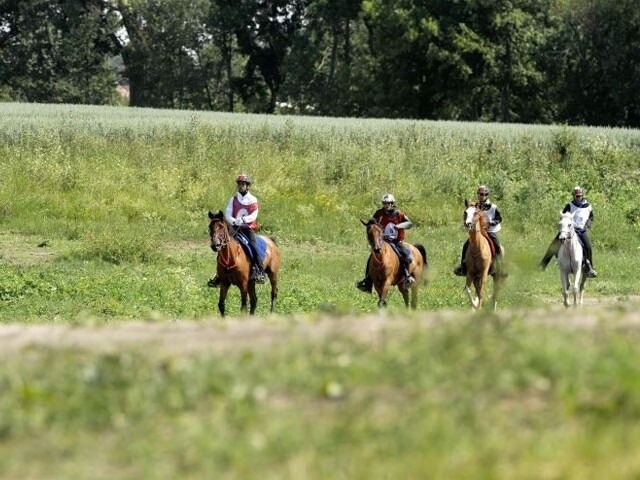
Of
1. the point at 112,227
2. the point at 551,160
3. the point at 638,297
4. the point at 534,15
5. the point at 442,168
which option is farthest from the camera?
the point at 534,15

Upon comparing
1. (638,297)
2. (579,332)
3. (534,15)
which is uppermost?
(534,15)

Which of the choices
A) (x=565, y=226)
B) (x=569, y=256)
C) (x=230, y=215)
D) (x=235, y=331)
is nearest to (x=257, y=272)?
(x=230, y=215)

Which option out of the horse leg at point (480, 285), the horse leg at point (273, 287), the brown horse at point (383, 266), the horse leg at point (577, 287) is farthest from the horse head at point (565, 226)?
the horse leg at point (273, 287)

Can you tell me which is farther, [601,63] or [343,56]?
→ [343,56]

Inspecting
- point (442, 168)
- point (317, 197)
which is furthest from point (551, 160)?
point (317, 197)

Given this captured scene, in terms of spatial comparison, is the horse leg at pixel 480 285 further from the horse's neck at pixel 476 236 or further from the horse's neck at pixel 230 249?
the horse's neck at pixel 230 249

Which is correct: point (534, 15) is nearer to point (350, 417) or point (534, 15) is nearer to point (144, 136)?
point (144, 136)

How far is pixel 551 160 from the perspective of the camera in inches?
1555

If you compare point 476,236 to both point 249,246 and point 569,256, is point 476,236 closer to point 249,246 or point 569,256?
point 569,256

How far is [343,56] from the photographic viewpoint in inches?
3349

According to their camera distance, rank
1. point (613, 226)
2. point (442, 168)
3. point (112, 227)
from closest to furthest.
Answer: point (112, 227)
point (613, 226)
point (442, 168)

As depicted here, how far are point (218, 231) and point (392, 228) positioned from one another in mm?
3168

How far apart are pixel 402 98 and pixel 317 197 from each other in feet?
129

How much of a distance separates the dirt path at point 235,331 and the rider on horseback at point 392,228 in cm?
951
